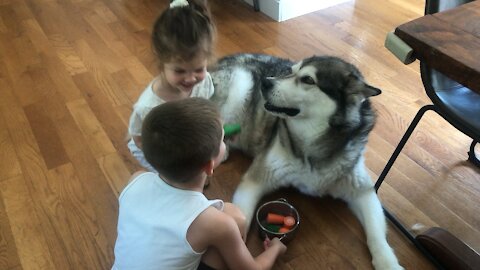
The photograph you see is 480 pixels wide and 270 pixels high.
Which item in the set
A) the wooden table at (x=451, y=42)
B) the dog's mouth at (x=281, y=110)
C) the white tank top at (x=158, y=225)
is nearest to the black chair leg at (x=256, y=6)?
the dog's mouth at (x=281, y=110)

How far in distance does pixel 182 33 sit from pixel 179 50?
0.07 metres

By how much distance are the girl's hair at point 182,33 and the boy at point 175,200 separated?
418 millimetres

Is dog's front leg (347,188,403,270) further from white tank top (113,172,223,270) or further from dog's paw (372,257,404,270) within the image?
white tank top (113,172,223,270)

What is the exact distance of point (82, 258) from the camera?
1.69 metres

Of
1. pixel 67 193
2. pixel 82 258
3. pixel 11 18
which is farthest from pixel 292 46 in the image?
pixel 11 18

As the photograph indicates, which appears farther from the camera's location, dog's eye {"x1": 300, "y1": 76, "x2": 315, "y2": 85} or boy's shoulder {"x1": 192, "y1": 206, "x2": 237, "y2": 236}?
dog's eye {"x1": 300, "y1": 76, "x2": 315, "y2": 85}

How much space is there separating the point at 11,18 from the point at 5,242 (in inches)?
102

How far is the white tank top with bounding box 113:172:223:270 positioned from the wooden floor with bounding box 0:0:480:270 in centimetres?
57

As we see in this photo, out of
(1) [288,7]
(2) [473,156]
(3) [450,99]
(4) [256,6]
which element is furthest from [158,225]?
(4) [256,6]

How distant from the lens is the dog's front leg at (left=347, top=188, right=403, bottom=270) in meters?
1.58

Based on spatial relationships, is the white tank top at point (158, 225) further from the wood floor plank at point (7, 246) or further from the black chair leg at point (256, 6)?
the black chair leg at point (256, 6)

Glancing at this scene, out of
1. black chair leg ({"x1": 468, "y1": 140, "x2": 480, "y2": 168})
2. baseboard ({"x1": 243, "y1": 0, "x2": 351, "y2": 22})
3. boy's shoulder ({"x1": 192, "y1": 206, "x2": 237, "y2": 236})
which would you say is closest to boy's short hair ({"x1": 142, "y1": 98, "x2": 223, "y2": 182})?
boy's shoulder ({"x1": 192, "y1": 206, "x2": 237, "y2": 236})

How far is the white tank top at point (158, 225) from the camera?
1132 mm

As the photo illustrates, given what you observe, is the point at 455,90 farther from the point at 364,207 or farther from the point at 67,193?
the point at 67,193
